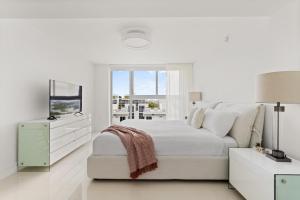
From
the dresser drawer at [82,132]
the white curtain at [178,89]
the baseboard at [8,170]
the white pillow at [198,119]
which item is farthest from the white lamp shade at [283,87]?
the white curtain at [178,89]

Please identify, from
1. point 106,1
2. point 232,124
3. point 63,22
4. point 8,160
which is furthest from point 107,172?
point 63,22

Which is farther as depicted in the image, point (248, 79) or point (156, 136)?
point (248, 79)

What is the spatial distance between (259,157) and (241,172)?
0.84 feet

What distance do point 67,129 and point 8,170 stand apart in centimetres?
120

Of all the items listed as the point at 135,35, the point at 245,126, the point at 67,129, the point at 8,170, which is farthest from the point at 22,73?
the point at 245,126

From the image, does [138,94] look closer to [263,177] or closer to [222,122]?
[222,122]

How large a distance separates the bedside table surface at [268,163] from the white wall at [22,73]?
10.3 ft

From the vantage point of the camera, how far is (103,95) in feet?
24.1

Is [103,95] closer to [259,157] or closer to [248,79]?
[248,79]

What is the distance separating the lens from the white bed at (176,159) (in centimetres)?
289

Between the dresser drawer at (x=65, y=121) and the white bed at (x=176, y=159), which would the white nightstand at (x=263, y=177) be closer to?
the white bed at (x=176, y=159)

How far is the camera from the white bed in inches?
114

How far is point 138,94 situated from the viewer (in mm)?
7805

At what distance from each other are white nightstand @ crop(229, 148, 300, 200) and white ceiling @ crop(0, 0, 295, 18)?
1.57 metres
